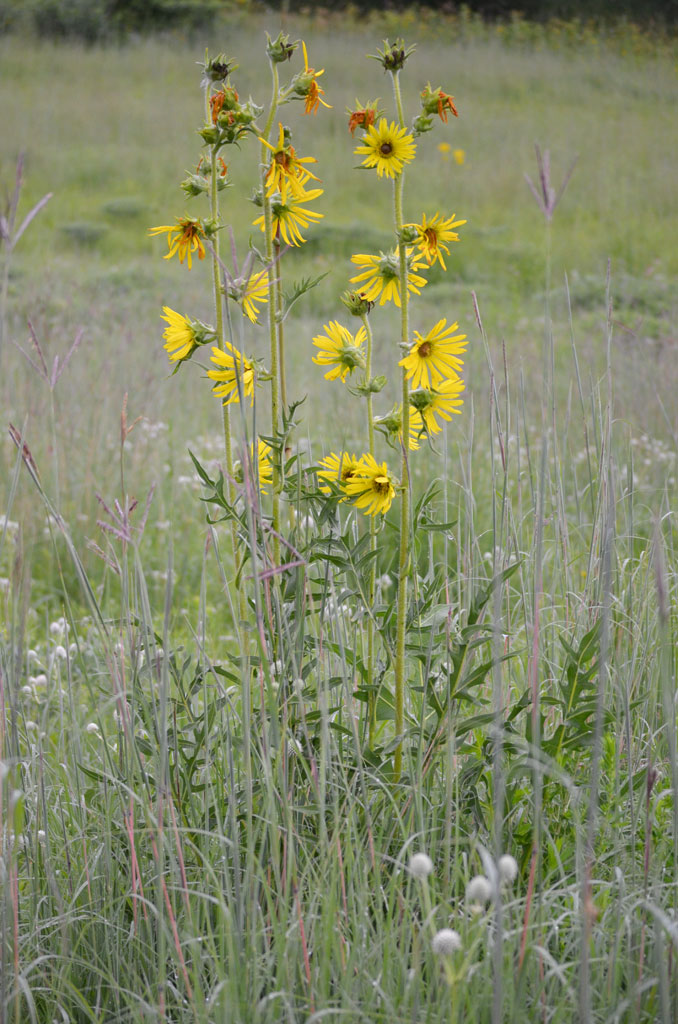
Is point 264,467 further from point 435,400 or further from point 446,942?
point 446,942

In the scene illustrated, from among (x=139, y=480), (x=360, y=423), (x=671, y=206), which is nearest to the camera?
(x=139, y=480)

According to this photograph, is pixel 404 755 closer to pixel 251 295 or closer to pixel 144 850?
pixel 144 850

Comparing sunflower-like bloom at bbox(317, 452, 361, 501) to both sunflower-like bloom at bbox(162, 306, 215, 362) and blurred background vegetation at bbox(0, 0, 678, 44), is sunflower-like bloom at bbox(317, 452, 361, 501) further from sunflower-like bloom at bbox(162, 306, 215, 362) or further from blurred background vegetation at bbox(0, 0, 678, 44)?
blurred background vegetation at bbox(0, 0, 678, 44)

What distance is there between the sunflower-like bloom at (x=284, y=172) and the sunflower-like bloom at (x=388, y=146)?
3.0 inches

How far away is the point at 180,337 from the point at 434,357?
13.0 inches

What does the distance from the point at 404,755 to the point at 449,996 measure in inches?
14.9

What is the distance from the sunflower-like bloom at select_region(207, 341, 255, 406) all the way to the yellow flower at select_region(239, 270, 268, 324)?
2.3 inches

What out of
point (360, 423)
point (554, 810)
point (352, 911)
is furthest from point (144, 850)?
point (360, 423)

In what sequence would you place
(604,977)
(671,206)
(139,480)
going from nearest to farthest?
(604,977), (139,480), (671,206)

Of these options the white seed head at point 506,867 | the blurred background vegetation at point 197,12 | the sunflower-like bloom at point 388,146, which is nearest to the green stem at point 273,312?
the sunflower-like bloom at point 388,146

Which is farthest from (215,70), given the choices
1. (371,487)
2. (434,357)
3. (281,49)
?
(371,487)

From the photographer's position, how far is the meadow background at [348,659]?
860 mm

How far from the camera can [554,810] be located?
1.11 m

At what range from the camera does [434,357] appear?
1032 mm
